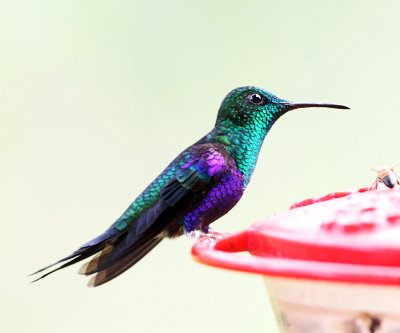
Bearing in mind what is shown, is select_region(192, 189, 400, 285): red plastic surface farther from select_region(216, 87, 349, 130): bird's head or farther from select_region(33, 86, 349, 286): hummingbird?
select_region(216, 87, 349, 130): bird's head

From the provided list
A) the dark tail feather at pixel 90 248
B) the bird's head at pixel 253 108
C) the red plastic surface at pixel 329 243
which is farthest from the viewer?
the bird's head at pixel 253 108

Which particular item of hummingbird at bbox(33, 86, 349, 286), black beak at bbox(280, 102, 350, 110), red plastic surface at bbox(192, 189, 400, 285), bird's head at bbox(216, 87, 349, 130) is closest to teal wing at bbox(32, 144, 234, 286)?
hummingbird at bbox(33, 86, 349, 286)

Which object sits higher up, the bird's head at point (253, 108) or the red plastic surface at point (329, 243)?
the bird's head at point (253, 108)

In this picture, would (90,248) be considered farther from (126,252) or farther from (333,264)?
(333,264)

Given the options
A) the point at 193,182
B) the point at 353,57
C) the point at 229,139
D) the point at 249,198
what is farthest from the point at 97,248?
the point at 353,57

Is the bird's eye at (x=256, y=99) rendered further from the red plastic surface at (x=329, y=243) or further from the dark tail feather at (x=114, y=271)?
the red plastic surface at (x=329, y=243)

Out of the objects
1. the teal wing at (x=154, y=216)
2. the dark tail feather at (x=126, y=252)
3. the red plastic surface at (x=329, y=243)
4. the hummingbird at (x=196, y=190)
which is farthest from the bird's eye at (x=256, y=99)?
the red plastic surface at (x=329, y=243)

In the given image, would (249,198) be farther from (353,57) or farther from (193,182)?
(193,182)
